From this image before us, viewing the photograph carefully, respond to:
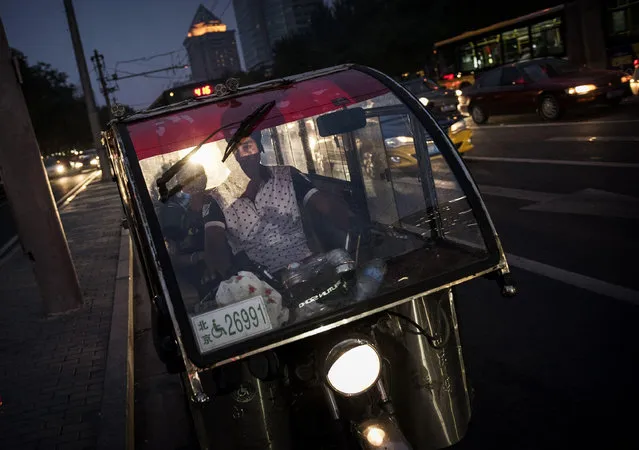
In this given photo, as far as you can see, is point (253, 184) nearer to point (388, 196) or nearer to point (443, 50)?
point (388, 196)

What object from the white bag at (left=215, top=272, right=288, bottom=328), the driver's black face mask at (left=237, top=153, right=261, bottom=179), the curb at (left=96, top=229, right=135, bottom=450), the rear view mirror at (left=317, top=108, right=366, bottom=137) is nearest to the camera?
the white bag at (left=215, top=272, right=288, bottom=328)

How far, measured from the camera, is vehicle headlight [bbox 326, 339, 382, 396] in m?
2.47

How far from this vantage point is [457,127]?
12609 millimetres

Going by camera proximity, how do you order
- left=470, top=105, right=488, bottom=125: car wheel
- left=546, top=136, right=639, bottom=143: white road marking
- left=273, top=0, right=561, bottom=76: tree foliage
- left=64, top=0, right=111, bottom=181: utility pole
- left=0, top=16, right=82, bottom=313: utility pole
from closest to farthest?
1. left=0, top=16, right=82, bottom=313: utility pole
2. left=546, top=136, right=639, bottom=143: white road marking
3. left=470, top=105, right=488, bottom=125: car wheel
4. left=64, top=0, right=111, bottom=181: utility pole
5. left=273, top=0, right=561, bottom=76: tree foliage

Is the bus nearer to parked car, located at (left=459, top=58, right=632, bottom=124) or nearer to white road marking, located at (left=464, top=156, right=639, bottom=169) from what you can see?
parked car, located at (left=459, top=58, right=632, bottom=124)

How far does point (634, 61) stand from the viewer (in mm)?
20234

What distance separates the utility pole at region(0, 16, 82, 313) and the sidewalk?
388 millimetres

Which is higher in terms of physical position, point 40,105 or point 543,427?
point 40,105

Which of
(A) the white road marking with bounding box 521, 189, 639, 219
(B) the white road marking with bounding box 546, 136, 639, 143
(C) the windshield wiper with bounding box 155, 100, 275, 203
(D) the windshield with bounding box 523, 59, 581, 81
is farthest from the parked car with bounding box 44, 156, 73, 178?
(C) the windshield wiper with bounding box 155, 100, 275, 203

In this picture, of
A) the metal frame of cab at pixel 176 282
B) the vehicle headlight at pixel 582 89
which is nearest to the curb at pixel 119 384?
the metal frame of cab at pixel 176 282

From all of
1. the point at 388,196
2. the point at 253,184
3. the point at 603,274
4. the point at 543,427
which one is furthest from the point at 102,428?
the point at 603,274

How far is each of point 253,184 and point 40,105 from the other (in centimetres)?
5306

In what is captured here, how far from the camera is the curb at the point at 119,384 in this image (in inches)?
162

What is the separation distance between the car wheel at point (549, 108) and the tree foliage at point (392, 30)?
7.90m
